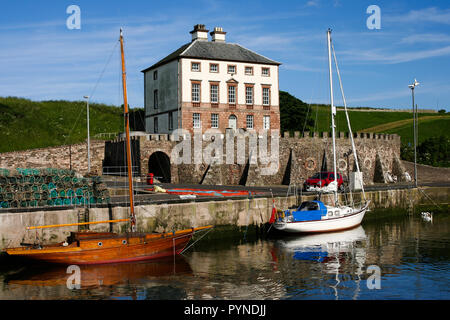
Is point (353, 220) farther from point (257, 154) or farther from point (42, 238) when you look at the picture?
point (42, 238)

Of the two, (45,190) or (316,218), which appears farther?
(316,218)

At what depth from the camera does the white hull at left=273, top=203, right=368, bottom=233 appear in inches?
1120

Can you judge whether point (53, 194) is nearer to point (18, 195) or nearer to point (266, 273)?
point (18, 195)

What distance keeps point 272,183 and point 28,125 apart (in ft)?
124

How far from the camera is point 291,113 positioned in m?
73.3

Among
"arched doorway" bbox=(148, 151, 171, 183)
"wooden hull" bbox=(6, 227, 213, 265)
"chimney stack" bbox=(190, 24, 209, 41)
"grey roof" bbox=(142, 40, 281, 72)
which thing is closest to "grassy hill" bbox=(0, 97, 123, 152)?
"arched doorway" bbox=(148, 151, 171, 183)

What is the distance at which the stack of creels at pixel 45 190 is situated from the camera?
24328 millimetres

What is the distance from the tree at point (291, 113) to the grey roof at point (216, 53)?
1882 cm

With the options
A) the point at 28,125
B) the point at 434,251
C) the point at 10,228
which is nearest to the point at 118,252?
the point at 10,228

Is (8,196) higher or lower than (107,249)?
higher

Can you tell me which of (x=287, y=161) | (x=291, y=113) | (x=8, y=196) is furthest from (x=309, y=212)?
(x=291, y=113)

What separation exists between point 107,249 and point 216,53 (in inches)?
1358

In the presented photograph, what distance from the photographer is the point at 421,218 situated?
38.2 m

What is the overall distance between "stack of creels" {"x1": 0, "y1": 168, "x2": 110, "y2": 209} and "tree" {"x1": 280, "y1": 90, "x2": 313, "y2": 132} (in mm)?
48747
